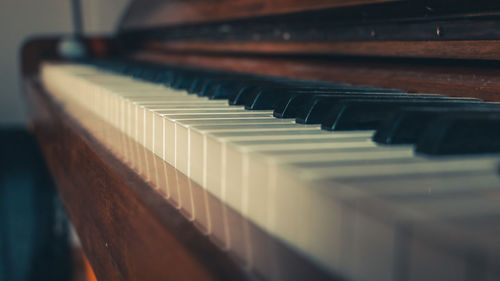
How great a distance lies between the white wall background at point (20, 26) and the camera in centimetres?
432

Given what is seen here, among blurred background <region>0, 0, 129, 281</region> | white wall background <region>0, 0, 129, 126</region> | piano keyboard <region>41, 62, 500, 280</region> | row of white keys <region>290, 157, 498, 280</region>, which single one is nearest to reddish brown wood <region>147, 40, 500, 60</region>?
piano keyboard <region>41, 62, 500, 280</region>

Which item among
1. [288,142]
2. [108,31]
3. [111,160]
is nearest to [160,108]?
[111,160]

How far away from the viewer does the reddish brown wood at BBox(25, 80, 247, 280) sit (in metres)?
0.36

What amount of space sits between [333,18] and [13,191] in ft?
8.29

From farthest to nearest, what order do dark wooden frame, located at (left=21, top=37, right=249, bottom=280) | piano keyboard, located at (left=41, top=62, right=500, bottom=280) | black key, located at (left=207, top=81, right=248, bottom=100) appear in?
black key, located at (left=207, top=81, right=248, bottom=100), dark wooden frame, located at (left=21, top=37, right=249, bottom=280), piano keyboard, located at (left=41, top=62, right=500, bottom=280)

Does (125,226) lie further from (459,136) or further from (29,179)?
(29,179)

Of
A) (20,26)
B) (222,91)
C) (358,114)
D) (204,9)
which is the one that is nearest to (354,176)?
(358,114)

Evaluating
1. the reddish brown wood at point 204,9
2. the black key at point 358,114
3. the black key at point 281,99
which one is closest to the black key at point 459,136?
the black key at point 358,114

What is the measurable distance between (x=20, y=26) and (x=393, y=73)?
420 cm

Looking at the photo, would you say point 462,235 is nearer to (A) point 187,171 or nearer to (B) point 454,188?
(B) point 454,188

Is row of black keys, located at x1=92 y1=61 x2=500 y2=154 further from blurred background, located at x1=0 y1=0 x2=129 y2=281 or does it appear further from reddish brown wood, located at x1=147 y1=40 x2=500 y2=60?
blurred background, located at x1=0 y1=0 x2=129 y2=281

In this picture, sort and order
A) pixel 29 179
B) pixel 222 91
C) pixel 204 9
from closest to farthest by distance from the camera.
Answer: pixel 222 91, pixel 204 9, pixel 29 179

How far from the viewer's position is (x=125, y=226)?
1.73 feet

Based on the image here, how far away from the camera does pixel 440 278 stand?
0.23 meters
